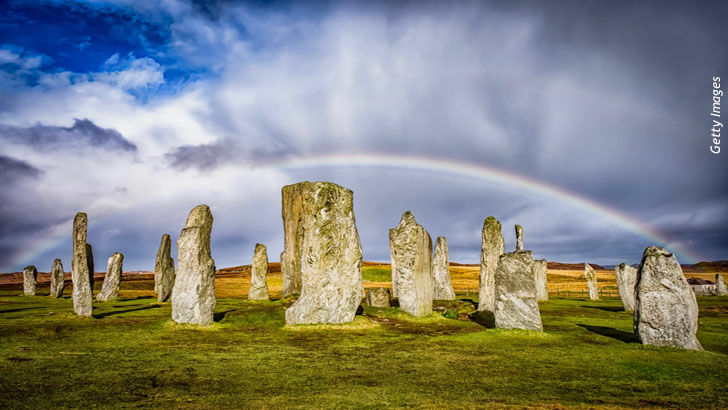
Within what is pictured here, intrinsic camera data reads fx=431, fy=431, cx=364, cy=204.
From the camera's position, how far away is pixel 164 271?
93.7 ft

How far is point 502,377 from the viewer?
9.38 metres

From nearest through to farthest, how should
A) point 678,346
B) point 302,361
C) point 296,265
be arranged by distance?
1. point 302,361
2. point 678,346
3. point 296,265

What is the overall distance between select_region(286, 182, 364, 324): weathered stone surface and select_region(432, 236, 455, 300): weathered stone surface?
12731 millimetres

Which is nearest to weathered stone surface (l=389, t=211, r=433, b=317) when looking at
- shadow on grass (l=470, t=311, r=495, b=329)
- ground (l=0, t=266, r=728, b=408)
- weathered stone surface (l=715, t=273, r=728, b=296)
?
shadow on grass (l=470, t=311, r=495, b=329)

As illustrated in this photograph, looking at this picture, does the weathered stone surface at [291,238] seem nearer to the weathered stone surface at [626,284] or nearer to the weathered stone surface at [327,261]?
the weathered stone surface at [327,261]

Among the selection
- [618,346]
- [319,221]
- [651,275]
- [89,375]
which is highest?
[319,221]

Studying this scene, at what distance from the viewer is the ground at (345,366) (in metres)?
7.70

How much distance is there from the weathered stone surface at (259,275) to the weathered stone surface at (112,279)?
9264 mm

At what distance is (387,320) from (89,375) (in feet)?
39.6

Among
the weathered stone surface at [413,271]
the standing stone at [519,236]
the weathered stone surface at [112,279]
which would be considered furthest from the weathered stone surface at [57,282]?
the standing stone at [519,236]

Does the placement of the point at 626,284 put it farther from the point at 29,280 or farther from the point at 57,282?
the point at 29,280

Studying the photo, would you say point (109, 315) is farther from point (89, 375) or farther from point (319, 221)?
point (89, 375)

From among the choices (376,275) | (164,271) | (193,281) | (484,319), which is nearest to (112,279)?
(164,271)

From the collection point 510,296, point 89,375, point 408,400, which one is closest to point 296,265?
point 510,296
